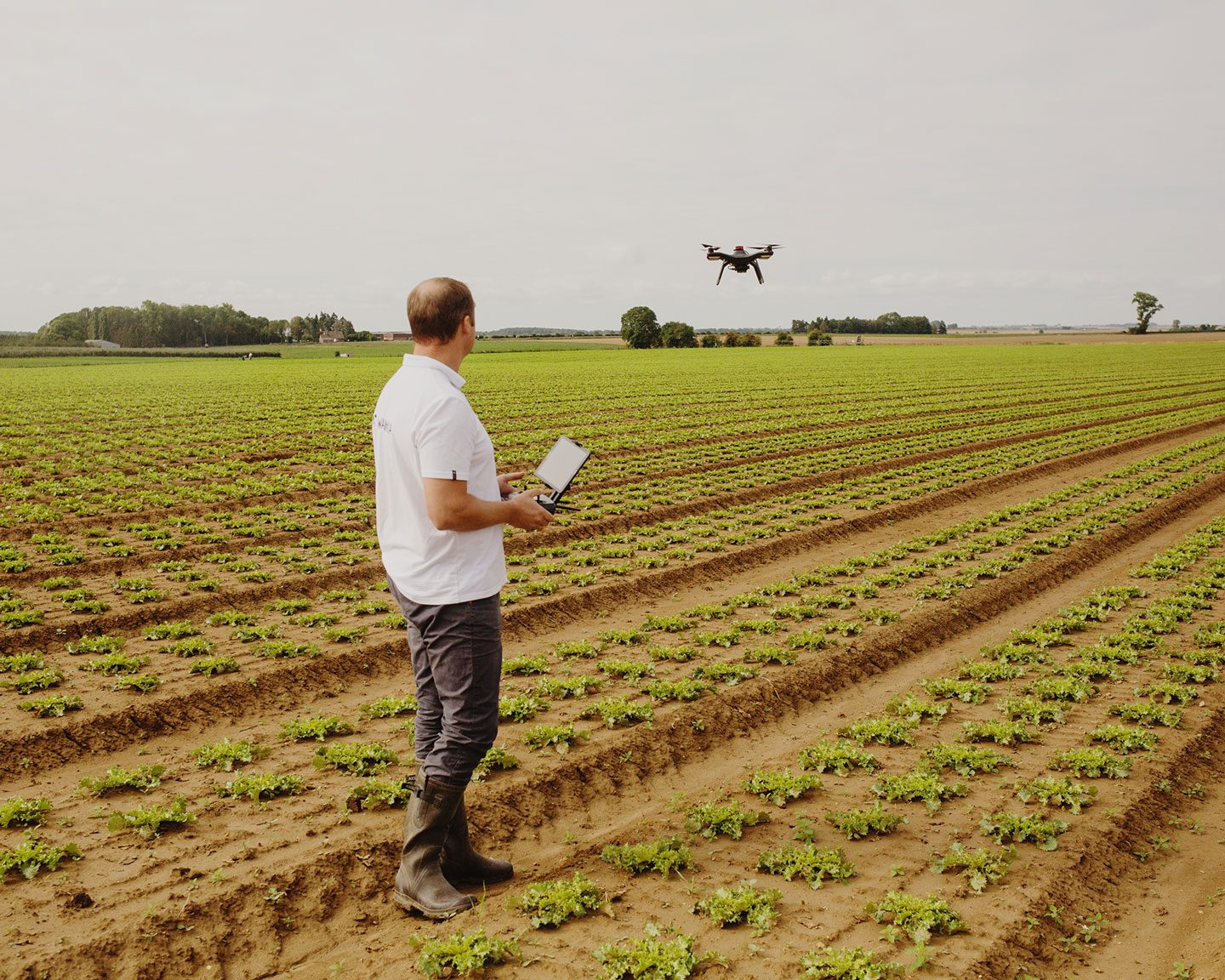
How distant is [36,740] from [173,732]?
966mm

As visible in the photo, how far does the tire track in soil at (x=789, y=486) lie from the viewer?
14906 millimetres

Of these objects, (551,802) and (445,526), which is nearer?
(445,526)

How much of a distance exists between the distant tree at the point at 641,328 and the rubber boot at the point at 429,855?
119 meters

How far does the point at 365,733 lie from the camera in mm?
7266

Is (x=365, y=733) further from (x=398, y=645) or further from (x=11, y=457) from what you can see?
(x=11, y=457)

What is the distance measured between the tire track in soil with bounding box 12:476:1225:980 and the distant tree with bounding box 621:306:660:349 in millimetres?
114027

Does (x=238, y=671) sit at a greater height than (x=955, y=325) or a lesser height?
lesser

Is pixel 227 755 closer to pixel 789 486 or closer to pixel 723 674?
pixel 723 674

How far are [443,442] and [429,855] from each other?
90.0 inches

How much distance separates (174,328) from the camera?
395 ft

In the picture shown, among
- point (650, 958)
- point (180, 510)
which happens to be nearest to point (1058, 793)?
point (650, 958)

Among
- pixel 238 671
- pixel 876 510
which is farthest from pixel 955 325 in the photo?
pixel 238 671

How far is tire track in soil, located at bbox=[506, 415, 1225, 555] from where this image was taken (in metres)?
14.9

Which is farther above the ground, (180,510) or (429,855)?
(180,510)
